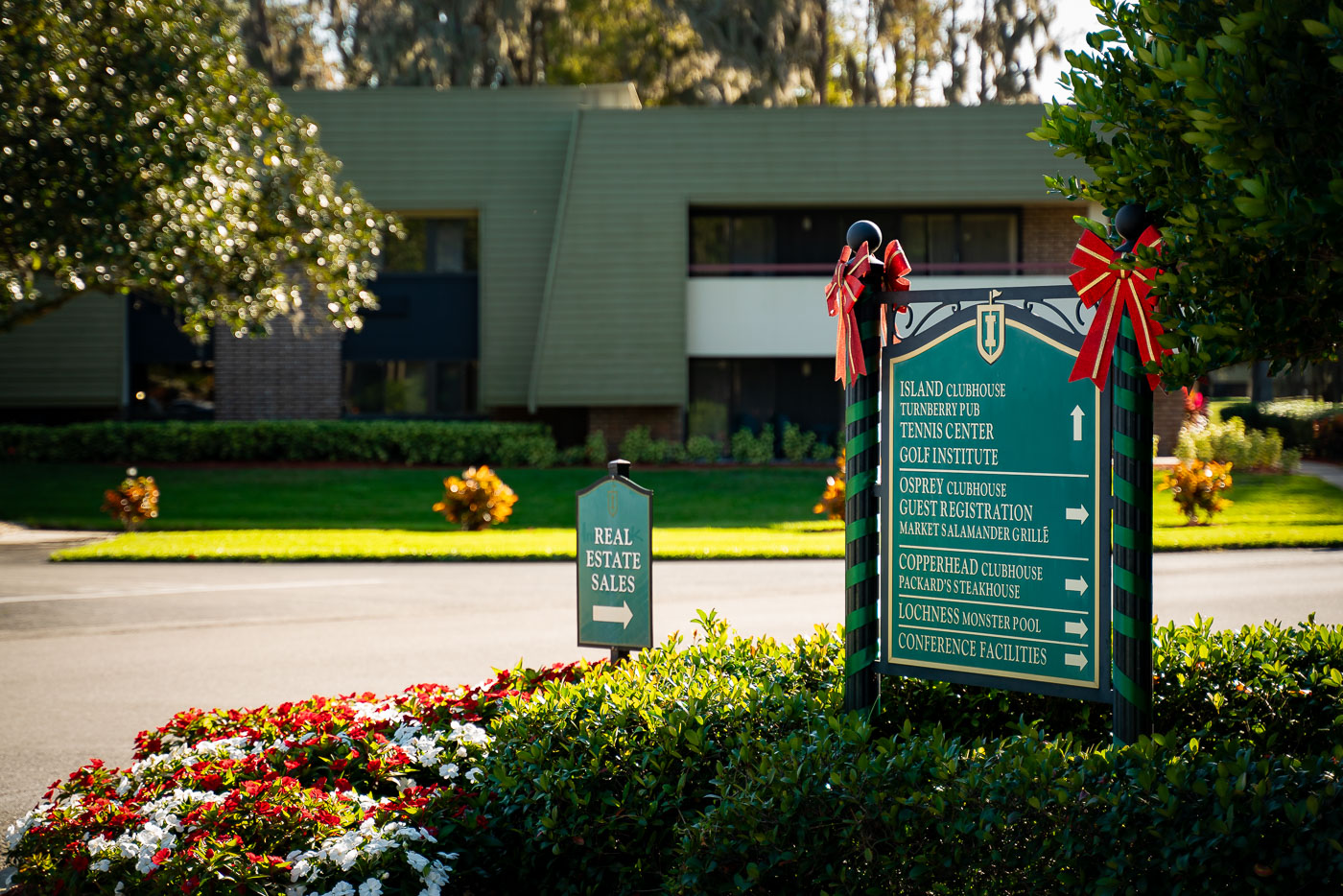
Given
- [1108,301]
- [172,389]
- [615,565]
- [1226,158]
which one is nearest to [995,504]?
[1108,301]

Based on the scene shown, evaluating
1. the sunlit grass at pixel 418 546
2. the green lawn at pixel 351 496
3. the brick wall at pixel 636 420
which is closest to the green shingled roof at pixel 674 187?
the brick wall at pixel 636 420

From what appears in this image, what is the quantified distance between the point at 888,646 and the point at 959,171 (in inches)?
922

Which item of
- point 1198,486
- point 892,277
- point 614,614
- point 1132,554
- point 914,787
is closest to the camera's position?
point 914,787

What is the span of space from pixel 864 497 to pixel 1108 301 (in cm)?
123

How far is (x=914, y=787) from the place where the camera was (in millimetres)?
3621

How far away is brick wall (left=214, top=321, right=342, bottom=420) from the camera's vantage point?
28.1 metres

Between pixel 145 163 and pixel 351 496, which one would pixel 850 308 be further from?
pixel 351 496

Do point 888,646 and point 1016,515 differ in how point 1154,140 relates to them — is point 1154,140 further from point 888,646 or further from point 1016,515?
point 888,646

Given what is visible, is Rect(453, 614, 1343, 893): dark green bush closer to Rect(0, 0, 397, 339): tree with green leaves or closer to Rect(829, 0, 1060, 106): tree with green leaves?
Rect(0, 0, 397, 339): tree with green leaves

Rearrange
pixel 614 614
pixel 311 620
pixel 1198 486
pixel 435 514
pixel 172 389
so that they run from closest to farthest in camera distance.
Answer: pixel 614 614 < pixel 311 620 < pixel 1198 486 < pixel 435 514 < pixel 172 389

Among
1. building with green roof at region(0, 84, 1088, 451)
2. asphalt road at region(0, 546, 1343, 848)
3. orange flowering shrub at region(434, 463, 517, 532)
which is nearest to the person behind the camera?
asphalt road at region(0, 546, 1343, 848)

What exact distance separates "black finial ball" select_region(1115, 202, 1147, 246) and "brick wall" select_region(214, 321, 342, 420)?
25998mm

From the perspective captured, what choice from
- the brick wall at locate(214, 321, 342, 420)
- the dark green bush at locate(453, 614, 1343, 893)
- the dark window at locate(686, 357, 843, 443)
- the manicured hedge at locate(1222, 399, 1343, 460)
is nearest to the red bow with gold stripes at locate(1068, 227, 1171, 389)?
the dark green bush at locate(453, 614, 1343, 893)

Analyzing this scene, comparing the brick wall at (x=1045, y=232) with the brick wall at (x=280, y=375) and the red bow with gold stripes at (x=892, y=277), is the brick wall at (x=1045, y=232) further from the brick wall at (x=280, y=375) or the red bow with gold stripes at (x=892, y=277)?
the red bow with gold stripes at (x=892, y=277)
